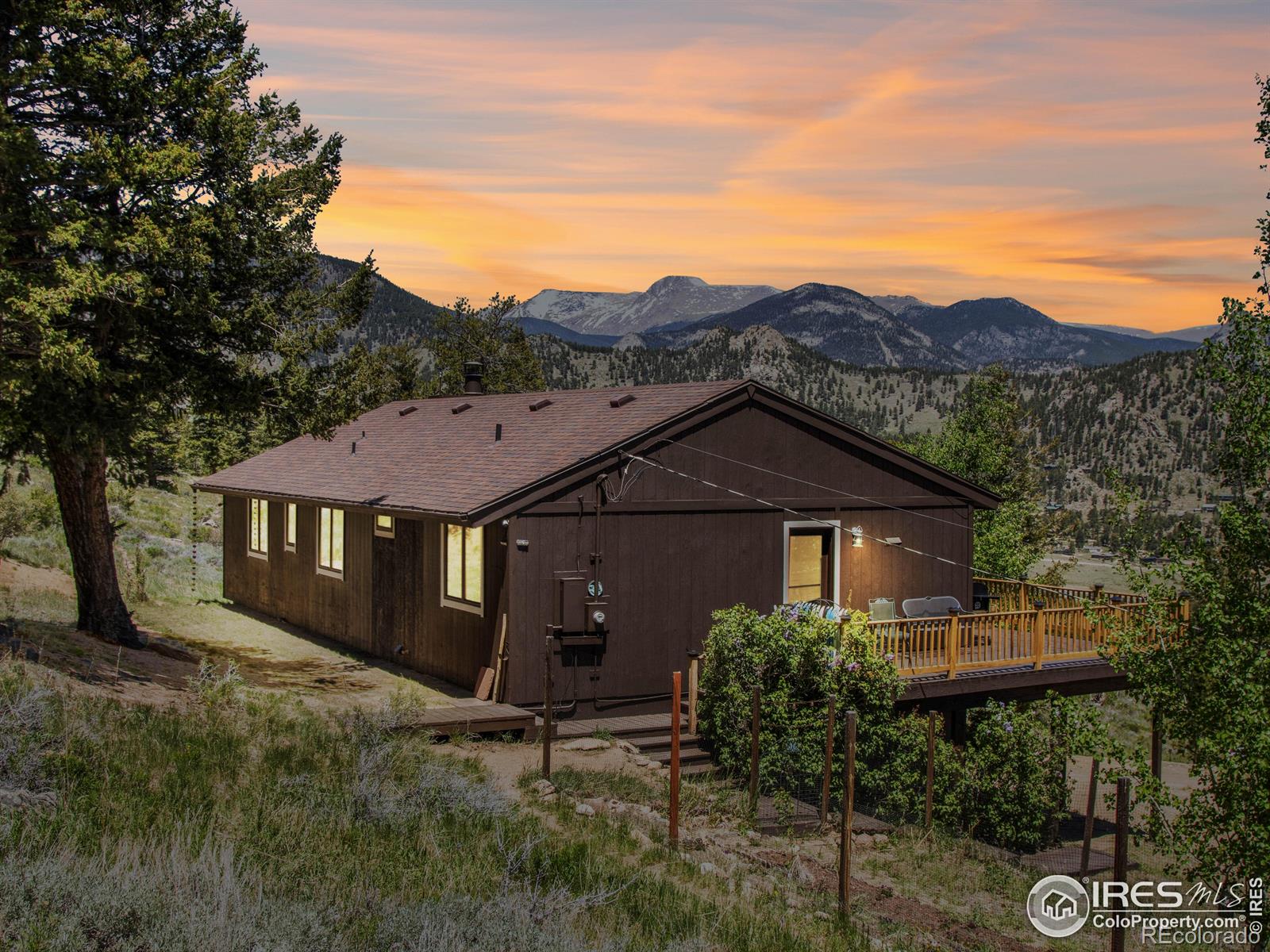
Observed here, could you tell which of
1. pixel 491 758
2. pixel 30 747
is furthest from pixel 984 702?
pixel 30 747

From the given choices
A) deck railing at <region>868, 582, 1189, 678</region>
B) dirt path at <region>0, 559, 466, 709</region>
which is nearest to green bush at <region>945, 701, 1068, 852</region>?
deck railing at <region>868, 582, 1189, 678</region>

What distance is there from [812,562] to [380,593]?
8.00 metres

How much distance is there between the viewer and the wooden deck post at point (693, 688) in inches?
607

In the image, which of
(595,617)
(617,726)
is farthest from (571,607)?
(617,726)

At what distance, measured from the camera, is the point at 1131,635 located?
32.9 ft

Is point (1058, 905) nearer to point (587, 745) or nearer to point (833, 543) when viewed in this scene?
point (587, 745)

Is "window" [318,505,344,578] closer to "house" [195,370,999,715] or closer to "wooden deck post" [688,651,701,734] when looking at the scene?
"house" [195,370,999,715]

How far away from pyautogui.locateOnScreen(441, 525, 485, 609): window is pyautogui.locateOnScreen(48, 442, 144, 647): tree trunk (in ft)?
16.1

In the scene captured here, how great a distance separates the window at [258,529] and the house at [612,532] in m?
2.70

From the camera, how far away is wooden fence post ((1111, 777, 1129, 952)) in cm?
908

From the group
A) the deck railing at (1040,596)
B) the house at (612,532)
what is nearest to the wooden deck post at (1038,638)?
the deck railing at (1040,596)

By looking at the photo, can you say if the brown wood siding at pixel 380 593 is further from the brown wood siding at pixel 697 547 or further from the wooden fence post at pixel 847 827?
the wooden fence post at pixel 847 827

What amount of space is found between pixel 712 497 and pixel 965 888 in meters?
7.14

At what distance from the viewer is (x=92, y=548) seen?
16.3 meters
